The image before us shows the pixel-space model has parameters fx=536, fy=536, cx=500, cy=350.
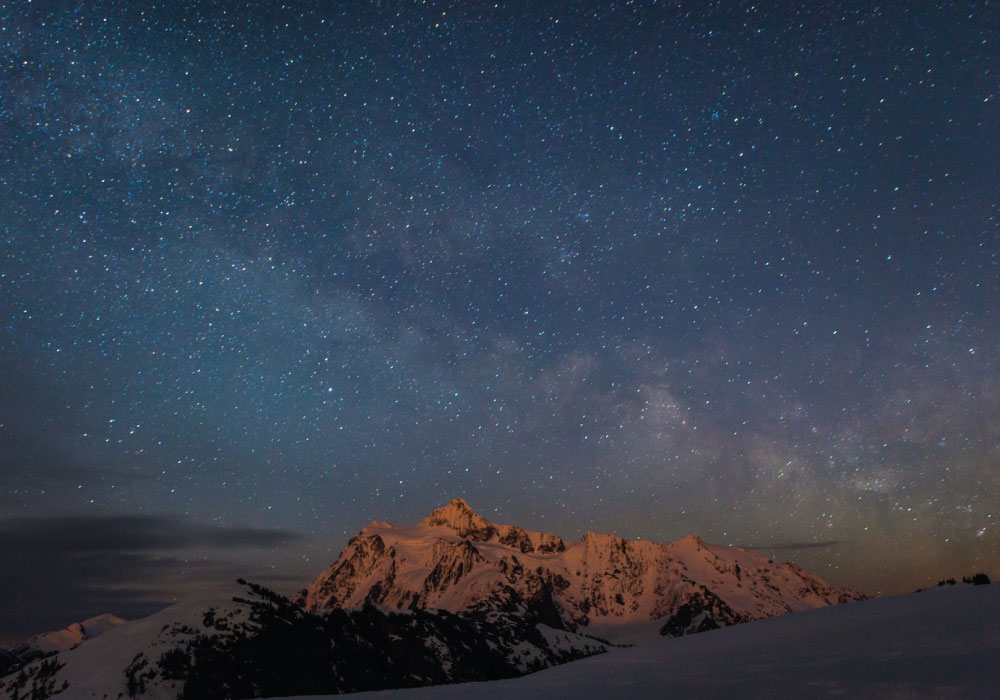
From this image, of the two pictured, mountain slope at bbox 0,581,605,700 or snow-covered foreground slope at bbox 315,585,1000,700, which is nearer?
snow-covered foreground slope at bbox 315,585,1000,700

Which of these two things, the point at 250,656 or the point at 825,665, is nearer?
the point at 825,665

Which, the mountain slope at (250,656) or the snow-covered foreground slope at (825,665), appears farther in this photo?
the mountain slope at (250,656)

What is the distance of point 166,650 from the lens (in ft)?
100.0

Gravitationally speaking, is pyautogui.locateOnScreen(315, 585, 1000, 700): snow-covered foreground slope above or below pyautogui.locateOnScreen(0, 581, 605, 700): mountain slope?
above

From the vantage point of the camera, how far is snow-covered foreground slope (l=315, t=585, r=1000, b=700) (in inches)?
147

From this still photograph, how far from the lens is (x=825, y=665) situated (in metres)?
4.64

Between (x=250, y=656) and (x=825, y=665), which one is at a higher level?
(x=825, y=665)

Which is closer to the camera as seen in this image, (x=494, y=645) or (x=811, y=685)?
(x=811, y=685)

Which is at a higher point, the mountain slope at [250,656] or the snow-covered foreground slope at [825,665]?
the snow-covered foreground slope at [825,665]

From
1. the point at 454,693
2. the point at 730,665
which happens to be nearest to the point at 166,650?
the point at 454,693

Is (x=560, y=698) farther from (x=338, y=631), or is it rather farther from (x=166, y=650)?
(x=338, y=631)

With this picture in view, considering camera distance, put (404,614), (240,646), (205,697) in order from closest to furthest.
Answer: (205,697), (240,646), (404,614)

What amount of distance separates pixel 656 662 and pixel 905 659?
9.56ft

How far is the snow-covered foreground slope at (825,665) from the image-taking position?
373 cm
